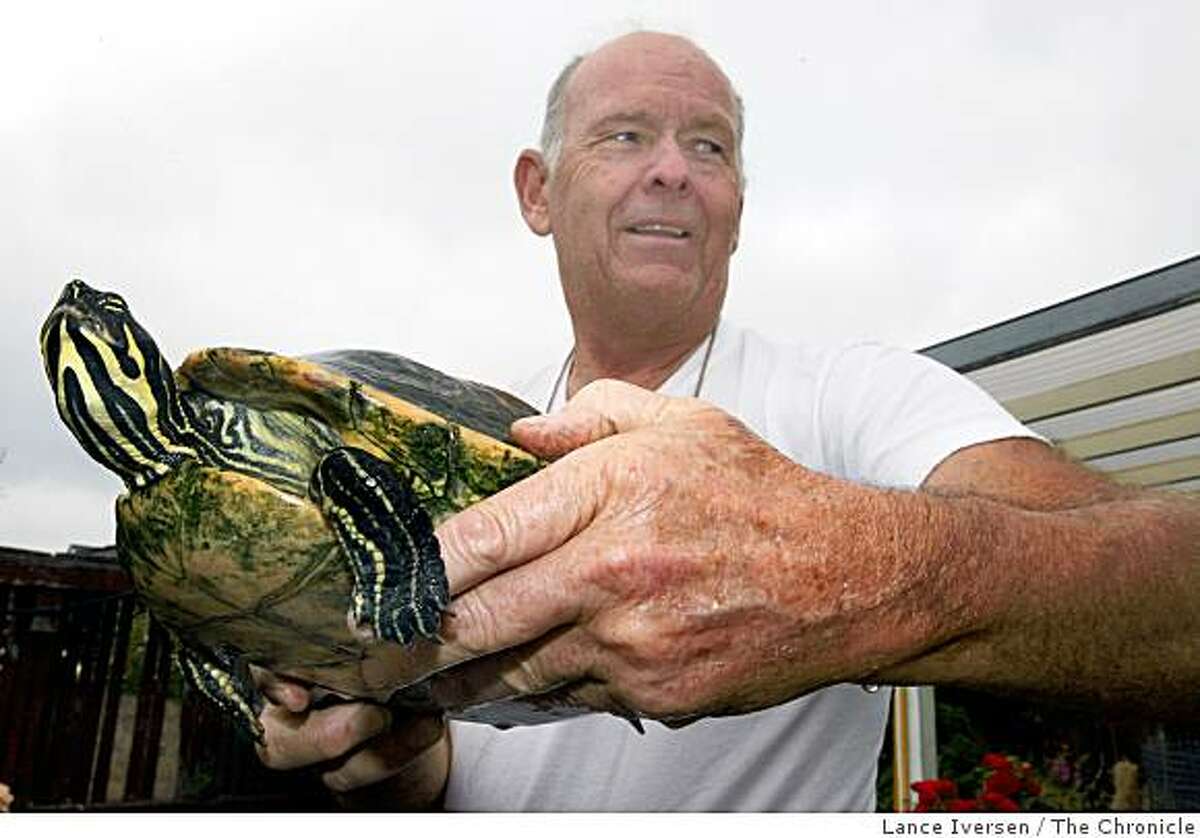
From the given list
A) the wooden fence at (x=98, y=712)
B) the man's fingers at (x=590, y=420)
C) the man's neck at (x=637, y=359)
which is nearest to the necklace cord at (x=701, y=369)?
the man's neck at (x=637, y=359)

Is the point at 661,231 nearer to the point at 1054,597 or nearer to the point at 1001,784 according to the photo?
the point at 1054,597

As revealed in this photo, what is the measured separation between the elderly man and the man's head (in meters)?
0.24

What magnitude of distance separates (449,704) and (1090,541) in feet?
1.46

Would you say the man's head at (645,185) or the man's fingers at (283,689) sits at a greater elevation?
the man's head at (645,185)

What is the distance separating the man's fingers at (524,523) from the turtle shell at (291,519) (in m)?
0.07

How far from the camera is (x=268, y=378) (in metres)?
0.73

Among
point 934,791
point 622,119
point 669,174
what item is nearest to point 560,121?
point 622,119

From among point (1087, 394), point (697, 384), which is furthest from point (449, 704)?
point (1087, 394)

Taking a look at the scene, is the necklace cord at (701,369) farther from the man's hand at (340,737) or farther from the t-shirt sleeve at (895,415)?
the man's hand at (340,737)

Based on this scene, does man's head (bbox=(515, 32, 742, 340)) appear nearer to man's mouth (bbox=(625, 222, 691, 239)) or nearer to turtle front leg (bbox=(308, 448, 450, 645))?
man's mouth (bbox=(625, 222, 691, 239))

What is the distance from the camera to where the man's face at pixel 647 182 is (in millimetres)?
1342

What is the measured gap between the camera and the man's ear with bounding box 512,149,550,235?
1608mm
